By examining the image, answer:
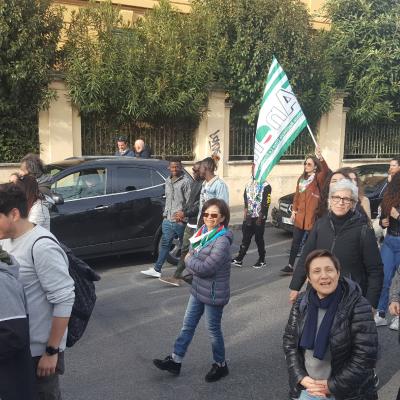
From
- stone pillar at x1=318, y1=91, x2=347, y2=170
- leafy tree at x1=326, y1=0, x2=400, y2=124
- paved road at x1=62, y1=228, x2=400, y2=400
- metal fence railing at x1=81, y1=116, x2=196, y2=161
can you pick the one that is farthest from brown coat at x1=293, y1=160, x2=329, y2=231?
leafy tree at x1=326, y1=0, x2=400, y2=124

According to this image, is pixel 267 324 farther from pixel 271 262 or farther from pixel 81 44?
pixel 81 44

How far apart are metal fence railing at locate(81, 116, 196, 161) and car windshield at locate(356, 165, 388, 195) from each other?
175 inches

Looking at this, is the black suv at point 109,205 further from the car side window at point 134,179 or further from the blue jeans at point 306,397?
the blue jeans at point 306,397

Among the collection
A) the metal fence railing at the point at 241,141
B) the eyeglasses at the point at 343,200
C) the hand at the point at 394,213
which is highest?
the metal fence railing at the point at 241,141

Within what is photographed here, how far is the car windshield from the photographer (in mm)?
10102

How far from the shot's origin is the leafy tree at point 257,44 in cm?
1255

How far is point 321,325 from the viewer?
257cm

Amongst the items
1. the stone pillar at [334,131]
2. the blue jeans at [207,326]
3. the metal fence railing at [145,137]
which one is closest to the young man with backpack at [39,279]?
the blue jeans at [207,326]

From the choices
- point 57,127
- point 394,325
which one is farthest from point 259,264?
point 57,127

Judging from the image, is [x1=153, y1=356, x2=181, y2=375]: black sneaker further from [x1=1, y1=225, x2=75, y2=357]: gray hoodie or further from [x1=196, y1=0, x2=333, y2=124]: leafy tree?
[x1=196, y1=0, x2=333, y2=124]: leafy tree

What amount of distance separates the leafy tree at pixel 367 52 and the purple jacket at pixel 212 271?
12.1 meters

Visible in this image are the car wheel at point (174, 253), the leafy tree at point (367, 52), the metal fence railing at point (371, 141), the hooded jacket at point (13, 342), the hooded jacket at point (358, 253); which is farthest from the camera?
the metal fence railing at point (371, 141)

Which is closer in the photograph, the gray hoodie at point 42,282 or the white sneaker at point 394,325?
the gray hoodie at point 42,282

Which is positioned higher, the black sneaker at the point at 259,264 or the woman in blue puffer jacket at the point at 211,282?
the woman in blue puffer jacket at the point at 211,282
